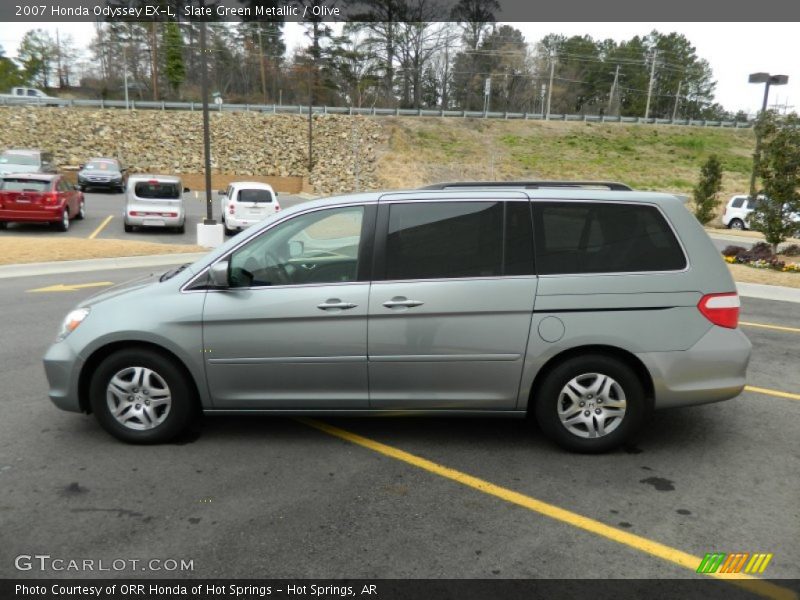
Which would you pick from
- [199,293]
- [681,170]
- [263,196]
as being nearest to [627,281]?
[199,293]

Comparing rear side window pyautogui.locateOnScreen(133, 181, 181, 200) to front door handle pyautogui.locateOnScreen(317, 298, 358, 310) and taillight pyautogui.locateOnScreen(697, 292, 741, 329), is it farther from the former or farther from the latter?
taillight pyautogui.locateOnScreen(697, 292, 741, 329)

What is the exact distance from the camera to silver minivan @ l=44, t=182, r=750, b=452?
4.34m

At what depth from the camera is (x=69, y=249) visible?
579 inches

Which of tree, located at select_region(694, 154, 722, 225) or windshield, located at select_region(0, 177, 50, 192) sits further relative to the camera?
tree, located at select_region(694, 154, 722, 225)

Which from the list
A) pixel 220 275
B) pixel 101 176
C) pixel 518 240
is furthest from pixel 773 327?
pixel 101 176

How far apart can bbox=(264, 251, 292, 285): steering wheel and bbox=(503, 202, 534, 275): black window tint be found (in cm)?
154

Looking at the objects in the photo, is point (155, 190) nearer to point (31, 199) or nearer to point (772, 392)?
point (31, 199)

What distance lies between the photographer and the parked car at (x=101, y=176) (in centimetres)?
2928

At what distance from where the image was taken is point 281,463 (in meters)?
4.31

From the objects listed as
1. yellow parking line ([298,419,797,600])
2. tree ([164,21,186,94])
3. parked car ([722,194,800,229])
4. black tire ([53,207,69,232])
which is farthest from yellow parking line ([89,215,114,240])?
tree ([164,21,186,94])

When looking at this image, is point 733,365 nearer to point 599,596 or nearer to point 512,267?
point 512,267

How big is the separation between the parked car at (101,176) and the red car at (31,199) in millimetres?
12505

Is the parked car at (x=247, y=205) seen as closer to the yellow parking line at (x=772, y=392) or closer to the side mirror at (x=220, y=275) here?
the side mirror at (x=220, y=275)

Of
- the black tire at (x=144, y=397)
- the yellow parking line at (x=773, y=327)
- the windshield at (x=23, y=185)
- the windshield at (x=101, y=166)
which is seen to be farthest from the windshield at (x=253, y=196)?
the black tire at (x=144, y=397)
